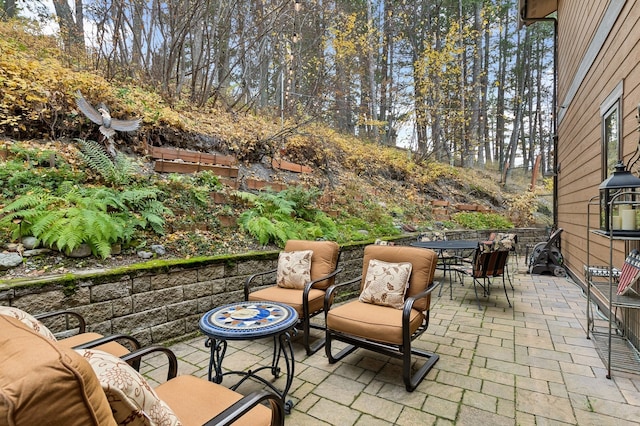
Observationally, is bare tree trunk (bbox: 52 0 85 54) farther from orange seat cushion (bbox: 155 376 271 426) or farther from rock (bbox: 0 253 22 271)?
orange seat cushion (bbox: 155 376 271 426)

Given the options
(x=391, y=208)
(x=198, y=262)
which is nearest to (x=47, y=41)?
(x=198, y=262)

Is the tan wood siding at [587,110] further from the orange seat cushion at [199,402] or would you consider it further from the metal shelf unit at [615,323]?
the orange seat cushion at [199,402]

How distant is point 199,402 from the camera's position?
1413 mm

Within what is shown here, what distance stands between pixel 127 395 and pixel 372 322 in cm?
182

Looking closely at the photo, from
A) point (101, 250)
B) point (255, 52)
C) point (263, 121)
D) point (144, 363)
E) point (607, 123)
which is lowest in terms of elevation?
point (144, 363)

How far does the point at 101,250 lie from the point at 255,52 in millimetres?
6071

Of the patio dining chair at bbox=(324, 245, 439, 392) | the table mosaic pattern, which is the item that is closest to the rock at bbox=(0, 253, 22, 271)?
the table mosaic pattern

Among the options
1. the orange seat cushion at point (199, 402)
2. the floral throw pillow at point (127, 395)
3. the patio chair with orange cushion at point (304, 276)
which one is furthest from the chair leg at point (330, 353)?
the floral throw pillow at point (127, 395)

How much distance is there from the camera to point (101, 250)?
9.01 feet

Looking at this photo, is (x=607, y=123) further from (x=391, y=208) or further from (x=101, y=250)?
(x=101, y=250)

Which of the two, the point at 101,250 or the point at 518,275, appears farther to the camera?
the point at 518,275

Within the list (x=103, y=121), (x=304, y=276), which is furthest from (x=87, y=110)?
(x=304, y=276)

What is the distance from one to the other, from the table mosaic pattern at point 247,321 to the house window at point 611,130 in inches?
146

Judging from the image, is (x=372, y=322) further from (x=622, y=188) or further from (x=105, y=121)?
(x=105, y=121)
